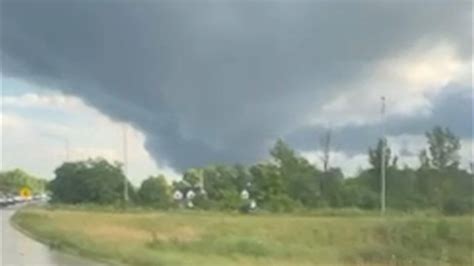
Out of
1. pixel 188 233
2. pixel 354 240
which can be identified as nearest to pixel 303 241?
pixel 354 240

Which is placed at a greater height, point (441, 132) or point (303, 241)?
point (441, 132)

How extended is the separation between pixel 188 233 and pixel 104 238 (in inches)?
346

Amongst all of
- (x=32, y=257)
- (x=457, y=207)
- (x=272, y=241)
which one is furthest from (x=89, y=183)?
(x=32, y=257)

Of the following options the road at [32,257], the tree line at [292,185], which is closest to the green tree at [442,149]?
the tree line at [292,185]

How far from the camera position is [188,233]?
141 feet

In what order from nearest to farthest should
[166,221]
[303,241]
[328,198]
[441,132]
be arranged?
[303,241] < [166,221] < [328,198] < [441,132]

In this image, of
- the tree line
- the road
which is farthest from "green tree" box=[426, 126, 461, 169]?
the road

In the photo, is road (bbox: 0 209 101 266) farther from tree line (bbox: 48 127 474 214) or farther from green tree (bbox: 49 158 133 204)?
green tree (bbox: 49 158 133 204)

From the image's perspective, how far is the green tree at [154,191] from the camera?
9556cm

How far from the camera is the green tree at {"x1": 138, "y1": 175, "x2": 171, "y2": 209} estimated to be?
→ 95.6m

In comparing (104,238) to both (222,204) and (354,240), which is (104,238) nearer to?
(354,240)

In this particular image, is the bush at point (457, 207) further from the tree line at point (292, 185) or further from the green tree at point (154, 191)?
the green tree at point (154, 191)

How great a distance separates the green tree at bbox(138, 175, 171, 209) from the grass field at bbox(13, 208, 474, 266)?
132ft

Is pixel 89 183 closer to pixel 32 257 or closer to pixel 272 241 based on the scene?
pixel 272 241
